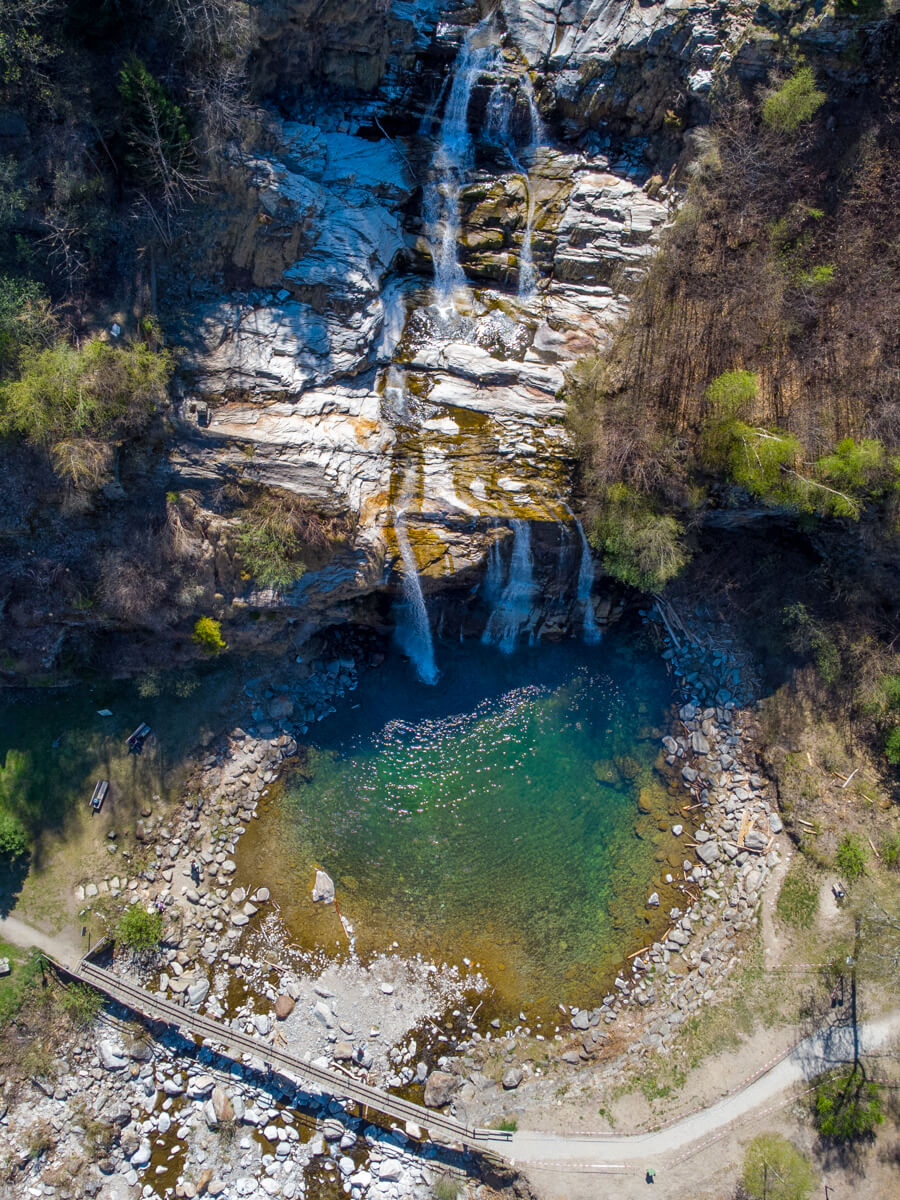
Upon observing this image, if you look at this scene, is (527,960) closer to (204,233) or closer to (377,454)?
(377,454)

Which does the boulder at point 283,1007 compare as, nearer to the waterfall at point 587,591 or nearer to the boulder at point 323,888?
the boulder at point 323,888

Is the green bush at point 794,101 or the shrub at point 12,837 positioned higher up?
Result: the green bush at point 794,101

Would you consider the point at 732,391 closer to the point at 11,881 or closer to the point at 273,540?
the point at 273,540

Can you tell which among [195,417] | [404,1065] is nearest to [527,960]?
[404,1065]

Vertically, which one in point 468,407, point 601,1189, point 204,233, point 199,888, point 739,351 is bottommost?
point 601,1189

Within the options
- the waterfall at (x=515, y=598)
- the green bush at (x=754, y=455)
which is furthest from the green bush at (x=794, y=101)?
the waterfall at (x=515, y=598)

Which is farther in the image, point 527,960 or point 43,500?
point 527,960

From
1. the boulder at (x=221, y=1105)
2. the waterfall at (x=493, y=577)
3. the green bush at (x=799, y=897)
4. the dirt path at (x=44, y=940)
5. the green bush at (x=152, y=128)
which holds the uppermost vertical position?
the green bush at (x=152, y=128)
